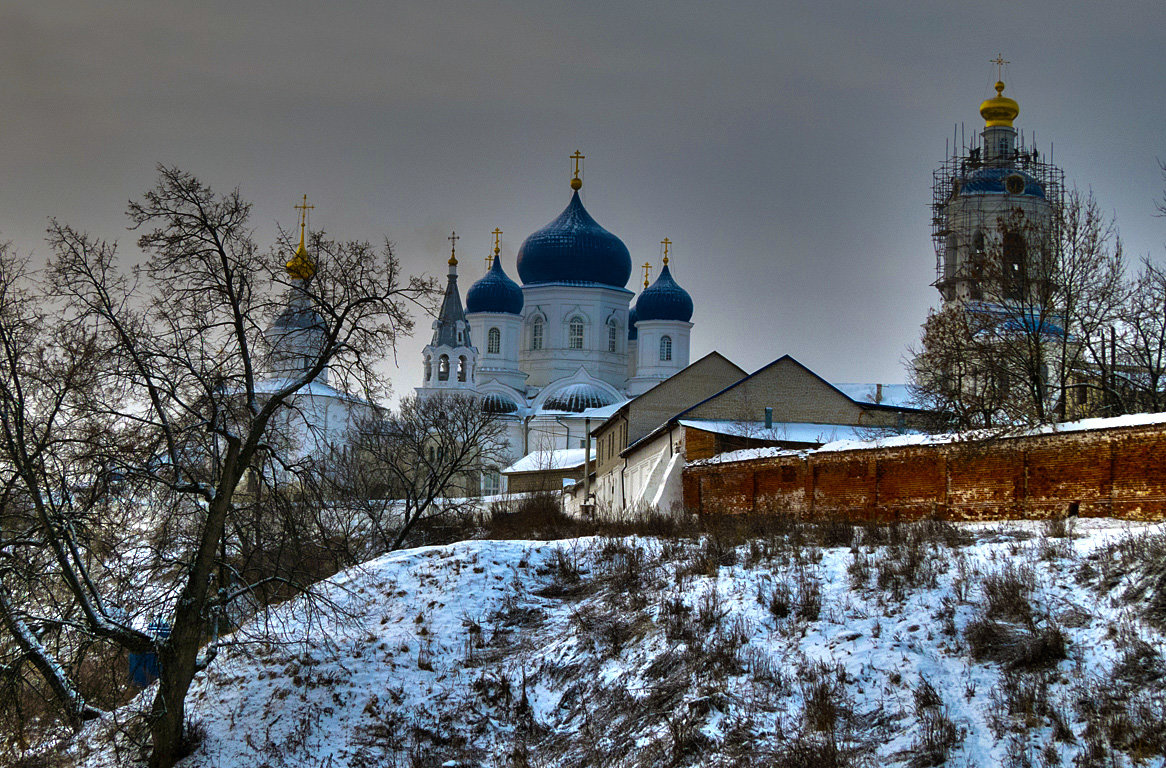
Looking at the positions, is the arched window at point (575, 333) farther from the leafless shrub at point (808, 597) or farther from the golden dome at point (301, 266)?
the golden dome at point (301, 266)

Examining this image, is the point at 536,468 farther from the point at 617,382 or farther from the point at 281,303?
the point at 281,303

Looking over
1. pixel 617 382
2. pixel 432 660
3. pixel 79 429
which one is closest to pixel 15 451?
pixel 79 429

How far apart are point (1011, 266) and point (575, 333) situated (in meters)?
43.2

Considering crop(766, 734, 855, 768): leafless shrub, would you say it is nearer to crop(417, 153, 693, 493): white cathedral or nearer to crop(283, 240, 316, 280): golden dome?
crop(283, 240, 316, 280): golden dome

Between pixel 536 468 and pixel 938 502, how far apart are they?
123 feet

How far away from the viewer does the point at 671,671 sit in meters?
11.9

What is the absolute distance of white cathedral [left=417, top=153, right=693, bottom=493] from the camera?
66250 millimetres

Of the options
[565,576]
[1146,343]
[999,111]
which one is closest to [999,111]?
[999,111]

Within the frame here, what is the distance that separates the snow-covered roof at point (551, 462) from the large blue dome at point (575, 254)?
47.5 ft

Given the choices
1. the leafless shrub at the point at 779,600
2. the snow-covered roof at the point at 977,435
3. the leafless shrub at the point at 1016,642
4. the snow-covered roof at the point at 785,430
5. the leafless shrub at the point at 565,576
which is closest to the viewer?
the leafless shrub at the point at 1016,642

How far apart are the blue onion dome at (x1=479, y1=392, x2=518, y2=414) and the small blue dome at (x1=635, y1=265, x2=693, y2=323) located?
353 inches

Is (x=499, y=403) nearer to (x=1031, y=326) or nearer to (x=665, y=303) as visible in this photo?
(x=665, y=303)

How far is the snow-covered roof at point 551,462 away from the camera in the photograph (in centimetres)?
5233

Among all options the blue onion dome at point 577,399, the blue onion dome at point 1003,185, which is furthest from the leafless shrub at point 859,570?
the blue onion dome at point 577,399
